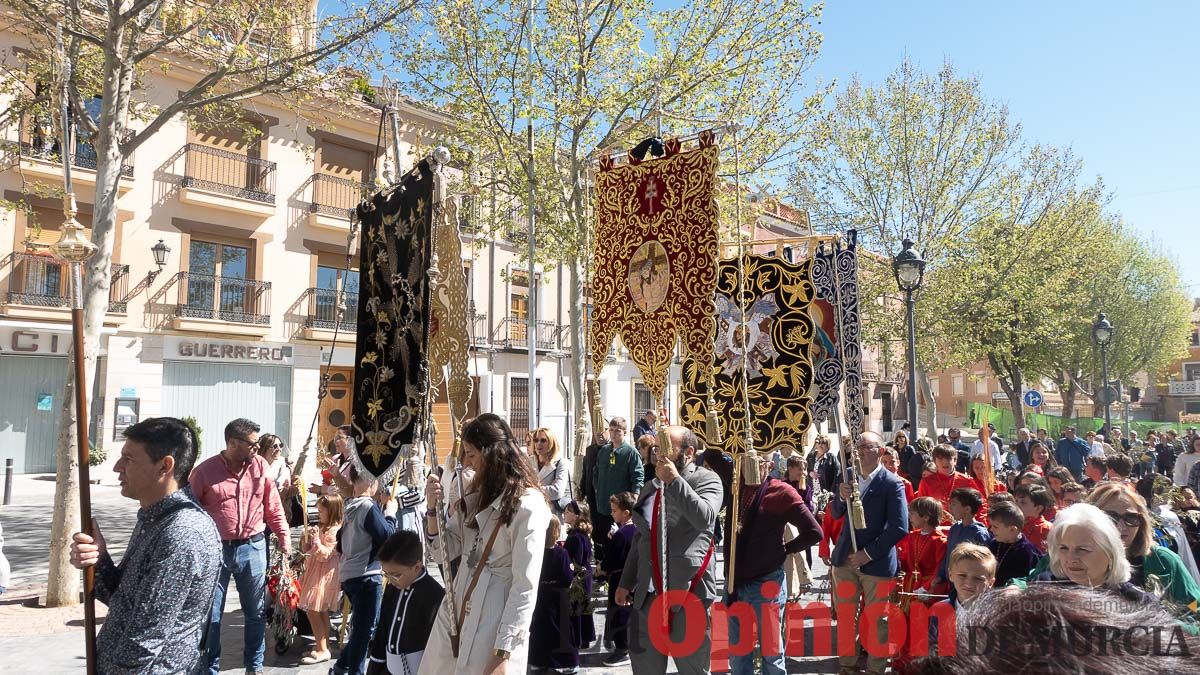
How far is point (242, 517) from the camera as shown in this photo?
565 centimetres

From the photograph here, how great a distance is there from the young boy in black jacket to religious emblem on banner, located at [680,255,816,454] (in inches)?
115

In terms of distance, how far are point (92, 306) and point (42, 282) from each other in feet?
39.2

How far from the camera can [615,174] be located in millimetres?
6352

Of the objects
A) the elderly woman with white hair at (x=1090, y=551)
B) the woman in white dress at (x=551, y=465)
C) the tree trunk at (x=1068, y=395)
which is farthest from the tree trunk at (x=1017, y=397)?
the elderly woman with white hair at (x=1090, y=551)

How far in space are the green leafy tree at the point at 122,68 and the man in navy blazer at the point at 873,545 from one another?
673 centimetres

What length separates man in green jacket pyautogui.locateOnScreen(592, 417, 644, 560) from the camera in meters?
8.17

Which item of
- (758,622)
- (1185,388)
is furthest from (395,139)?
(1185,388)

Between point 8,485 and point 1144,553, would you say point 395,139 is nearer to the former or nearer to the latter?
point 1144,553

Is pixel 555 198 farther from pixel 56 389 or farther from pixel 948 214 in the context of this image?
pixel 56 389

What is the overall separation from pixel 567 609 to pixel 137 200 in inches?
679

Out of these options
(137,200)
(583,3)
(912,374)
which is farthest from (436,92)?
Result: (137,200)

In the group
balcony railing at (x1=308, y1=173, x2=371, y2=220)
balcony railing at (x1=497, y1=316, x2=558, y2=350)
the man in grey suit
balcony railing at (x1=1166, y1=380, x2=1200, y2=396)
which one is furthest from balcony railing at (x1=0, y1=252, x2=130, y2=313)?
balcony railing at (x1=1166, y1=380, x2=1200, y2=396)

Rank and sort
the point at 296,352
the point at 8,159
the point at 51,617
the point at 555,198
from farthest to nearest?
the point at 296,352 < the point at 8,159 < the point at 555,198 < the point at 51,617

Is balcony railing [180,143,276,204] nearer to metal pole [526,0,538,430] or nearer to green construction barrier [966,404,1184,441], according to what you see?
metal pole [526,0,538,430]
